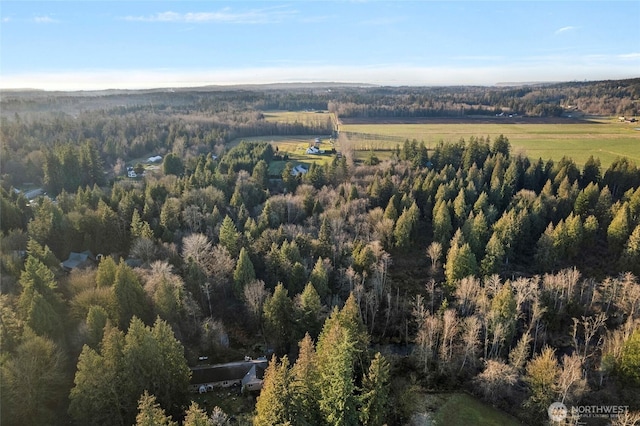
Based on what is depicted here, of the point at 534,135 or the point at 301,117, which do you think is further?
the point at 301,117

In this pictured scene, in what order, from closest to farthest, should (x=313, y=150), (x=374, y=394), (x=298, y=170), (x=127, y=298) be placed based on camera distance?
(x=374, y=394)
(x=127, y=298)
(x=298, y=170)
(x=313, y=150)

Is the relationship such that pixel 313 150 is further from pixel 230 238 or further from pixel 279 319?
pixel 279 319

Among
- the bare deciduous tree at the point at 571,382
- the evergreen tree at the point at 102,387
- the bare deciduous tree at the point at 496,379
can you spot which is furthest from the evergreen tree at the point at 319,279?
the bare deciduous tree at the point at 571,382

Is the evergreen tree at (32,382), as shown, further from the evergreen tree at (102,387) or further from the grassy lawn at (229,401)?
the grassy lawn at (229,401)

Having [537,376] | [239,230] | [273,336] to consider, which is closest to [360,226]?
[239,230]

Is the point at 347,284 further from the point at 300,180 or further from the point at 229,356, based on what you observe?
the point at 300,180

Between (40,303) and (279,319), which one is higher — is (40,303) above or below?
above

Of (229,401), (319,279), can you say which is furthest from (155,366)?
(319,279)
